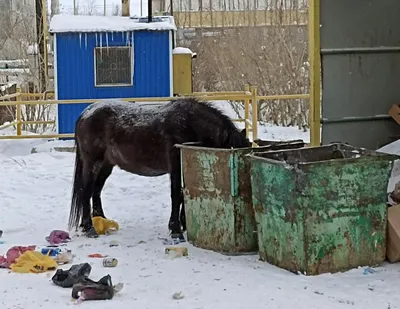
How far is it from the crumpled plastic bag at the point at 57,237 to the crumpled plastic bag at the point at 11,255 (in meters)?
0.44

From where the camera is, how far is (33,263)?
5758mm

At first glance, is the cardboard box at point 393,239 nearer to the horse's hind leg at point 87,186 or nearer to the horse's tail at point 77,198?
the horse's hind leg at point 87,186

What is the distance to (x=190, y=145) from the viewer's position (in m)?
6.54

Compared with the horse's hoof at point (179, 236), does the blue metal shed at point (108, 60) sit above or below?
above

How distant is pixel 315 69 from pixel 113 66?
651cm

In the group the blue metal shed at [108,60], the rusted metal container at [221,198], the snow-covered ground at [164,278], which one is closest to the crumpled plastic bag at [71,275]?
the snow-covered ground at [164,278]

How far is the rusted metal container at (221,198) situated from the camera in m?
5.97

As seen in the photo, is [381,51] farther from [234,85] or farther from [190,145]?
[234,85]

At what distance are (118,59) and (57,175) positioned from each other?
13.4 feet

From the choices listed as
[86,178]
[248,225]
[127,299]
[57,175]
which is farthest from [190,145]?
[57,175]

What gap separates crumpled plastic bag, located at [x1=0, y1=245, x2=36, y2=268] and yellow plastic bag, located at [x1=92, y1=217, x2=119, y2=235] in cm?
103

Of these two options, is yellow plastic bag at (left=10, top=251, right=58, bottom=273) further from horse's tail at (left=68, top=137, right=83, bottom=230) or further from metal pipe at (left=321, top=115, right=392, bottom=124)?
metal pipe at (left=321, top=115, right=392, bottom=124)

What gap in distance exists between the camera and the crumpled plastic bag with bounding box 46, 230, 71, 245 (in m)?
6.71

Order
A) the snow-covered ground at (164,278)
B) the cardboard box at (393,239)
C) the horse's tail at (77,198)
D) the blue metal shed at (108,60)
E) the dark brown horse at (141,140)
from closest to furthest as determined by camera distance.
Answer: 1. the snow-covered ground at (164,278)
2. the cardboard box at (393,239)
3. the dark brown horse at (141,140)
4. the horse's tail at (77,198)
5. the blue metal shed at (108,60)
